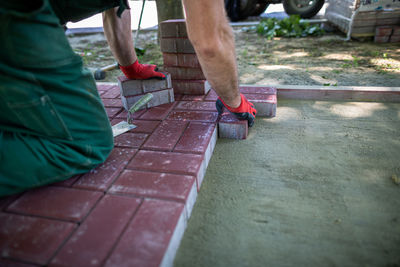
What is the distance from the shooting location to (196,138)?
1.95 metres

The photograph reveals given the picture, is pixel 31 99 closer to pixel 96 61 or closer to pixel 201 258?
pixel 201 258

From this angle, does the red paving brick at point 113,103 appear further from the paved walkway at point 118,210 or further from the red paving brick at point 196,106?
the paved walkway at point 118,210

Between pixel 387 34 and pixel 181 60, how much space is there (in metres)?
4.70

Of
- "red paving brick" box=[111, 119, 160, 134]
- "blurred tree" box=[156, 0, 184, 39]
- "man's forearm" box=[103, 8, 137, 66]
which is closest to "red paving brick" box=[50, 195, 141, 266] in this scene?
"red paving brick" box=[111, 119, 160, 134]

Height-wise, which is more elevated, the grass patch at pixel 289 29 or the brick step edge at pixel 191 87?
the grass patch at pixel 289 29

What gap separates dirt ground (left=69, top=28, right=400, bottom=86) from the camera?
339cm

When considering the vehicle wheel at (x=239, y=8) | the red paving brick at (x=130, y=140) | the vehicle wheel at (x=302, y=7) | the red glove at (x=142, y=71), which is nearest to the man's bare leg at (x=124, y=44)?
the red glove at (x=142, y=71)

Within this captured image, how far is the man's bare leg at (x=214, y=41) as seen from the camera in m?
1.46

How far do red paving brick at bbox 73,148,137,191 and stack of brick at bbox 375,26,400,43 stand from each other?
5.56 meters

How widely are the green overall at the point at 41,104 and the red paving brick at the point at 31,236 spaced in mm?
209

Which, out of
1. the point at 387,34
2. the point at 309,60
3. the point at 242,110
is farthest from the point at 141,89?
the point at 387,34

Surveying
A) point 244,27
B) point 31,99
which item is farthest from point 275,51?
point 31,99

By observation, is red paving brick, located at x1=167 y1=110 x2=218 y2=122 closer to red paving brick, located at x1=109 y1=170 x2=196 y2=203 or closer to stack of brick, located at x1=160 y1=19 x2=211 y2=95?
stack of brick, located at x1=160 y1=19 x2=211 y2=95

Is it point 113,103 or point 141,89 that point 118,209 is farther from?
point 113,103
